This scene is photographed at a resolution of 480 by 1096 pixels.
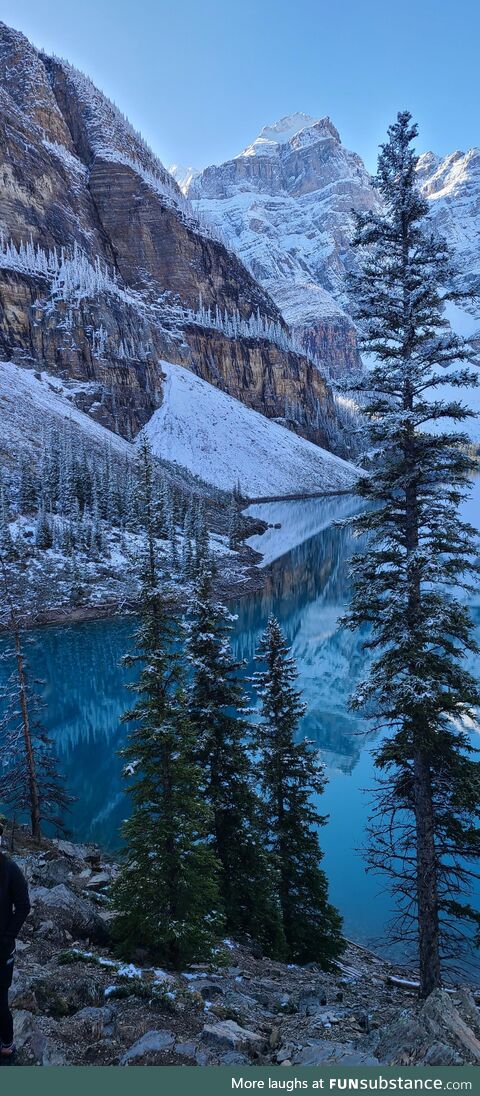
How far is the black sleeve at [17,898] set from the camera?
20.2 ft

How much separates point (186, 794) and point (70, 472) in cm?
7610

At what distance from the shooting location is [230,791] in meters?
13.9

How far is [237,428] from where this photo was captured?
579 ft

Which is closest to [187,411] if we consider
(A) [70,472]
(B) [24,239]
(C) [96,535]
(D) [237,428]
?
(D) [237,428]

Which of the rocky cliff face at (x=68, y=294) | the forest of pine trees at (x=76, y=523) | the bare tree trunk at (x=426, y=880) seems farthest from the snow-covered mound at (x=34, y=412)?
the bare tree trunk at (x=426, y=880)

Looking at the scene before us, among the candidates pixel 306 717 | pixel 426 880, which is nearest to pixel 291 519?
pixel 306 717

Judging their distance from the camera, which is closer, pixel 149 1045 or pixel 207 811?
pixel 149 1045

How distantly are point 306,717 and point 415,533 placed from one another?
87.6 feet

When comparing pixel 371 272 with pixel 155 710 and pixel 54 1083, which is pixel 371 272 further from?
pixel 54 1083

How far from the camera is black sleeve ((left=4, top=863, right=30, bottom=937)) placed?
6.14 meters

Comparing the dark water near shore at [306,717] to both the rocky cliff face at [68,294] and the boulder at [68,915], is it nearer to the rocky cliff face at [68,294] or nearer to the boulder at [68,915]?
the boulder at [68,915]

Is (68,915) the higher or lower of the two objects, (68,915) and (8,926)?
the lower

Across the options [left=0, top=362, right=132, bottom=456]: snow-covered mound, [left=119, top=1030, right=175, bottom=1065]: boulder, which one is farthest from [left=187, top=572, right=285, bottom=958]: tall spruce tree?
[left=0, top=362, right=132, bottom=456]: snow-covered mound

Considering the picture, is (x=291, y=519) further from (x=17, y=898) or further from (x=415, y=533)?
(x=17, y=898)
